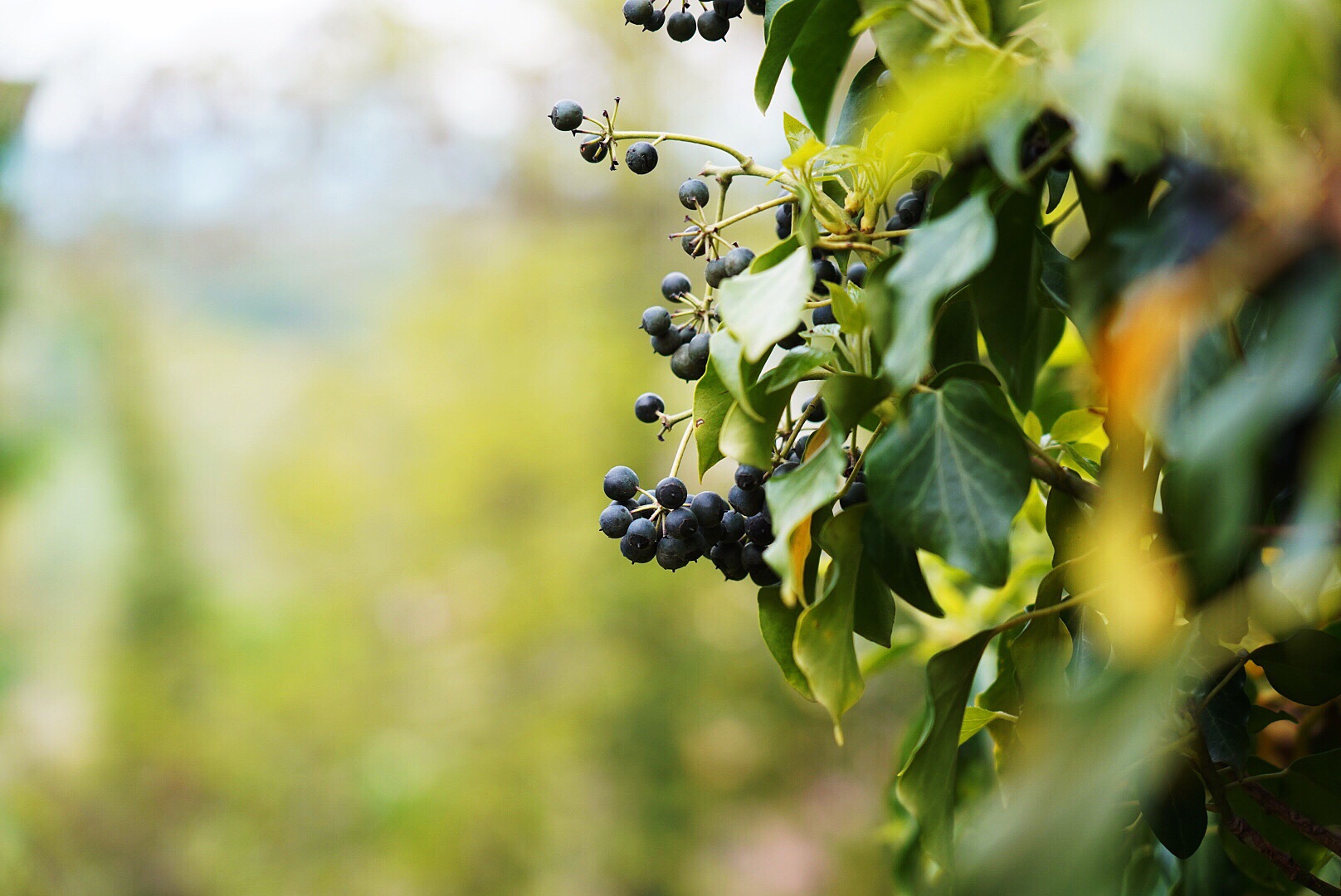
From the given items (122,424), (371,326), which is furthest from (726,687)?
(122,424)

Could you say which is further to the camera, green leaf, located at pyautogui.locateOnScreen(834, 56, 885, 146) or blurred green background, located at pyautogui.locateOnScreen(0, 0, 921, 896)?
blurred green background, located at pyautogui.locateOnScreen(0, 0, 921, 896)

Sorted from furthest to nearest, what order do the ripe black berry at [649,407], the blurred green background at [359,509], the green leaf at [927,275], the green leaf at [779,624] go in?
the blurred green background at [359,509] < the ripe black berry at [649,407] < the green leaf at [779,624] < the green leaf at [927,275]

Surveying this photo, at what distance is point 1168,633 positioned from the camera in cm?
27

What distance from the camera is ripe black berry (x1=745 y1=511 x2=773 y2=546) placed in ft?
1.16

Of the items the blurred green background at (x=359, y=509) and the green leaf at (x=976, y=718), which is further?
the blurred green background at (x=359, y=509)

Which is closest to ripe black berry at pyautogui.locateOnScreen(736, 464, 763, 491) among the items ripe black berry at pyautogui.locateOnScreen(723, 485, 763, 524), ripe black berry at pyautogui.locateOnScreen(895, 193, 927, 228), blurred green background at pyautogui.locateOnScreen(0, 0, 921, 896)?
ripe black berry at pyautogui.locateOnScreen(723, 485, 763, 524)

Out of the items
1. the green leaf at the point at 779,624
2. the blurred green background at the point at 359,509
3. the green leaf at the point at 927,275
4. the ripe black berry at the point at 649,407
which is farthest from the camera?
the blurred green background at the point at 359,509

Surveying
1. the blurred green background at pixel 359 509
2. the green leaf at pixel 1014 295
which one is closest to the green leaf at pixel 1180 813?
the green leaf at pixel 1014 295

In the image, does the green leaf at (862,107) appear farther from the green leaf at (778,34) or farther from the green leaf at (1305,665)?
the green leaf at (1305,665)

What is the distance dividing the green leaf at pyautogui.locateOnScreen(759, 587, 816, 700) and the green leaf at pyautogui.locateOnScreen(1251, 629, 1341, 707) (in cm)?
17

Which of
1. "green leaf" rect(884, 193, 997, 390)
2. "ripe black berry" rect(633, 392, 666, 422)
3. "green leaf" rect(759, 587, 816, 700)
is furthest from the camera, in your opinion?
"ripe black berry" rect(633, 392, 666, 422)

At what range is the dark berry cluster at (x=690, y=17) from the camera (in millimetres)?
382

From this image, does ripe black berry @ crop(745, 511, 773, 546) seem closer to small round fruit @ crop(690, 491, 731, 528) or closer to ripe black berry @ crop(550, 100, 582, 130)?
small round fruit @ crop(690, 491, 731, 528)

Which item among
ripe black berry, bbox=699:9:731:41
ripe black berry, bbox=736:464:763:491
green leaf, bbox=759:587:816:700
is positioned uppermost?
ripe black berry, bbox=699:9:731:41
